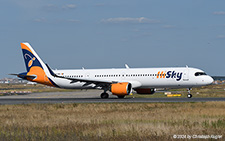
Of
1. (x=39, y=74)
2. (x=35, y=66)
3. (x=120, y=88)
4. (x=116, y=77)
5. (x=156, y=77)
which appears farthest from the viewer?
(x=35, y=66)

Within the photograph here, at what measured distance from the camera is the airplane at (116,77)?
151 feet

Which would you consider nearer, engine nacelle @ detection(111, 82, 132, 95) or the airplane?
engine nacelle @ detection(111, 82, 132, 95)

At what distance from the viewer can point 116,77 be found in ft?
159

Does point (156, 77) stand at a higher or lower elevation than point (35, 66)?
lower

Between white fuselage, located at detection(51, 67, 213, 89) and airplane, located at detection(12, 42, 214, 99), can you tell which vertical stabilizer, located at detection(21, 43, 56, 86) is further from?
white fuselage, located at detection(51, 67, 213, 89)

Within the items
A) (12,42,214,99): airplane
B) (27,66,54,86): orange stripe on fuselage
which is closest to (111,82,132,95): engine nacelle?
(12,42,214,99): airplane

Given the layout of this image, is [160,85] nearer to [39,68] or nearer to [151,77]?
[151,77]

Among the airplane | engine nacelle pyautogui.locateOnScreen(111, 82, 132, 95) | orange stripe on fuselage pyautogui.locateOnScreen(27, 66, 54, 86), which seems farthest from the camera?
orange stripe on fuselage pyautogui.locateOnScreen(27, 66, 54, 86)

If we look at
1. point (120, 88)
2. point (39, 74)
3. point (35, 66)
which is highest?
point (35, 66)

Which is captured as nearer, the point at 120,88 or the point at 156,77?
the point at 120,88

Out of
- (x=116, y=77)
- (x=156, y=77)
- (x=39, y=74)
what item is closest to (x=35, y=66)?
(x=39, y=74)

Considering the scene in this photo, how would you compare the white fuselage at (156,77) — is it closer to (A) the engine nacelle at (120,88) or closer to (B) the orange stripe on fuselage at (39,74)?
(A) the engine nacelle at (120,88)

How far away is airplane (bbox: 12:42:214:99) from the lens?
4597cm

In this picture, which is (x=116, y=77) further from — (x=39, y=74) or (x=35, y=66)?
(x=35, y=66)
